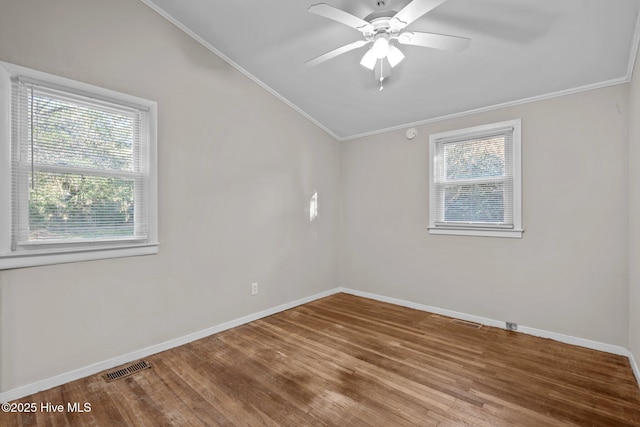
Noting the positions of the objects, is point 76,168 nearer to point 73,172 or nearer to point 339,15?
point 73,172

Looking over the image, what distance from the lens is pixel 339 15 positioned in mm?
1890

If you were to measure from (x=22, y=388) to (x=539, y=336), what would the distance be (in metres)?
4.25

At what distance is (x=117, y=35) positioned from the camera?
249cm

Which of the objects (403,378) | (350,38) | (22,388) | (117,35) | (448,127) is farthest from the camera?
(448,127)

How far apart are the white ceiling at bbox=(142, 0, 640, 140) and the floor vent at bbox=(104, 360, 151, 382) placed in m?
2.98

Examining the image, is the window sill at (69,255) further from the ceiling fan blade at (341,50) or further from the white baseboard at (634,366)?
the white baseboard at (634,366)

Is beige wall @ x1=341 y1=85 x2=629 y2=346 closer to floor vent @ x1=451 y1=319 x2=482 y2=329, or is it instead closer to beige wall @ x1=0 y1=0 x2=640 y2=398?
beige wall @ x1=0 y1=0 x2=640 y2=398

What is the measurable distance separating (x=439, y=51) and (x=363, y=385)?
276 cm

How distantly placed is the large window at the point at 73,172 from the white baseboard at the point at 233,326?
84 centimetres

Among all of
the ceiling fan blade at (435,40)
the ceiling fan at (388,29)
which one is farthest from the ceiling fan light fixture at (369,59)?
the ceiling fan blade at (435,40)

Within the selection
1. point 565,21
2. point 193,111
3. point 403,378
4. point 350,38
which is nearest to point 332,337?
point 403,378

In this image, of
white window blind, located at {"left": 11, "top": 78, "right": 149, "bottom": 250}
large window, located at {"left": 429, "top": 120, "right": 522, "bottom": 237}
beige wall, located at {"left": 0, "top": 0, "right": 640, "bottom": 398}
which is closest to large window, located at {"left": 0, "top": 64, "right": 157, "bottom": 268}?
white window blind, located at {"left": 11, "top": 78, "right": 149, "bottom": 250}

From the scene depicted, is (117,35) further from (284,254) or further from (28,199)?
(284,254)

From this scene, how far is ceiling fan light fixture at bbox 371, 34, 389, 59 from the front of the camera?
212 cm
